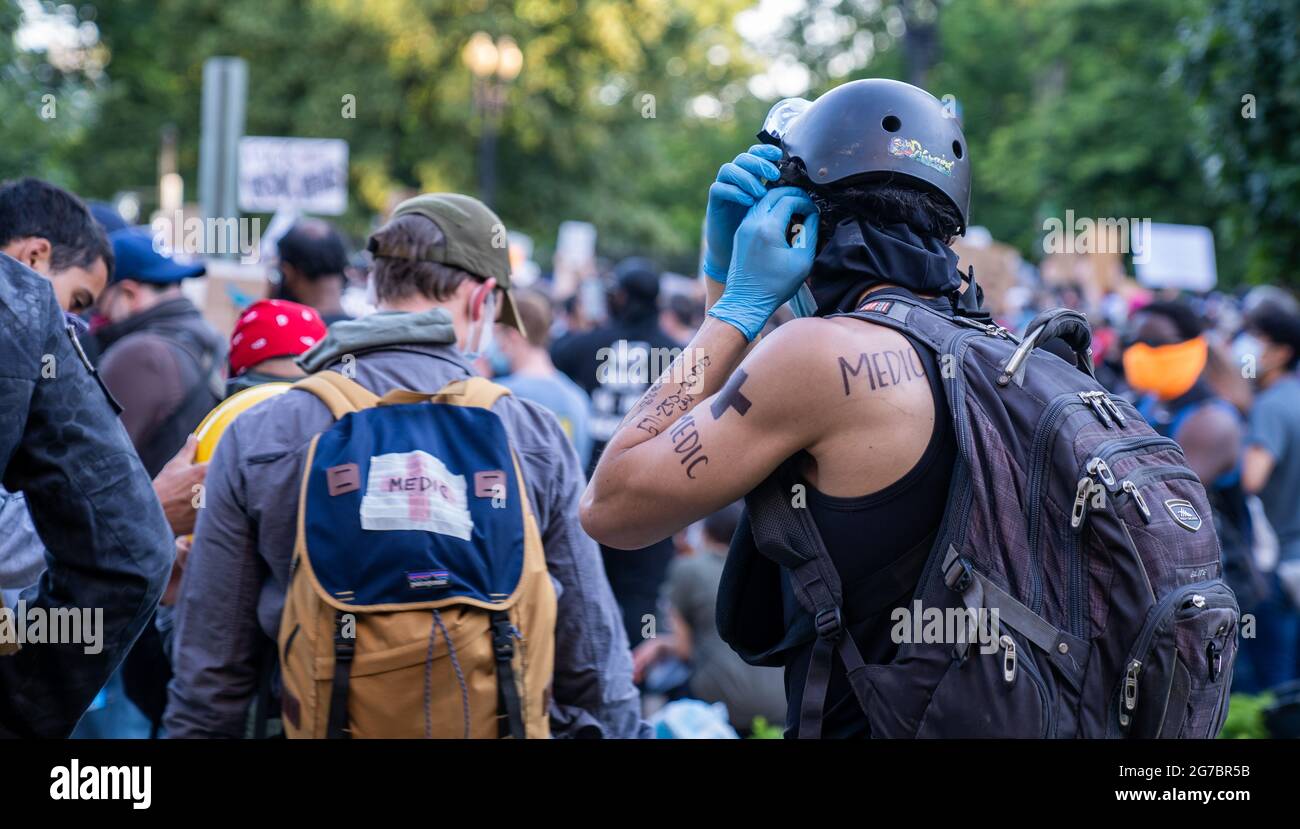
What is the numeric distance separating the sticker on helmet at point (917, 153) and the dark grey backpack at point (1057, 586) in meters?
0.41

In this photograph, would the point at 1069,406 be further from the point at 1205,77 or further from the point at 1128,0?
the point at 1128,0

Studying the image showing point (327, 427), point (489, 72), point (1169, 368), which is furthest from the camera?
point (489, 72)

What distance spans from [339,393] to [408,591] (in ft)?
1.68

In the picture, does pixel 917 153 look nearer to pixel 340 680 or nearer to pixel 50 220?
pixel 340 680

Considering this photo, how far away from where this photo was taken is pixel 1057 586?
210 cm

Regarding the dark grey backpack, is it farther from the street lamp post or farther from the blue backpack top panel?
the street lamp post

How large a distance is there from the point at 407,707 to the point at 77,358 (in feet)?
3.23

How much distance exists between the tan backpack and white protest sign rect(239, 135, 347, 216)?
693cm

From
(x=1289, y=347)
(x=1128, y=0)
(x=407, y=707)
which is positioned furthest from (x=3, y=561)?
(x=1128, y=0)

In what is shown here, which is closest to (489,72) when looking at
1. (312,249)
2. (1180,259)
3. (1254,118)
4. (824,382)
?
(1180,259)

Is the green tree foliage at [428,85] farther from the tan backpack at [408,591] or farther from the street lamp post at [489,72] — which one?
the tan backpack at [408,591]

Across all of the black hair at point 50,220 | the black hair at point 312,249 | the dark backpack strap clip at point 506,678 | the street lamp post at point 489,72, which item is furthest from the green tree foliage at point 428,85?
the dark backpack strap clip at point 506,678

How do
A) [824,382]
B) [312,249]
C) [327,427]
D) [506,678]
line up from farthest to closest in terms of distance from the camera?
[312,249] → [327,427] → [506,678] → [824,382]

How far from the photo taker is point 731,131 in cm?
4416
